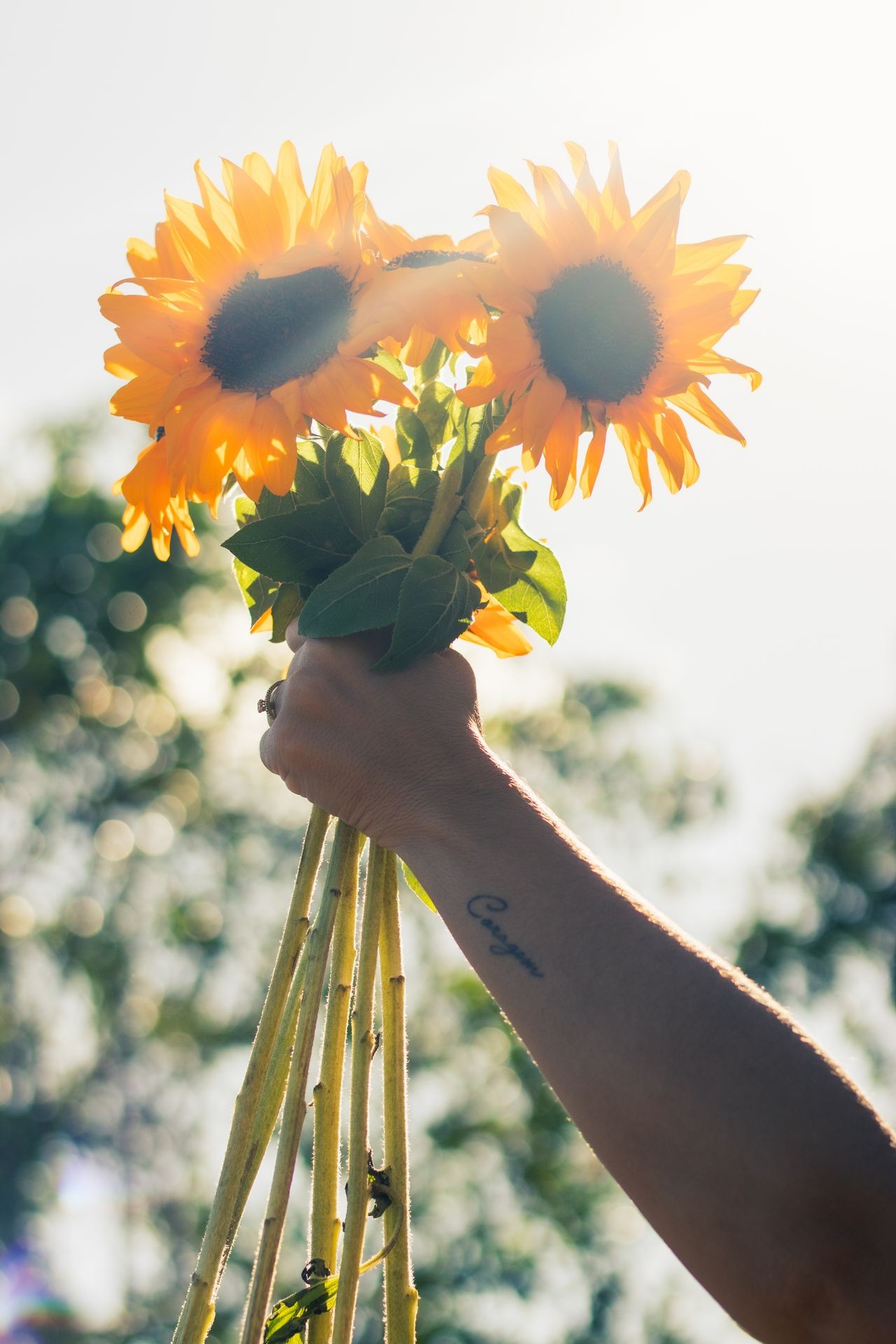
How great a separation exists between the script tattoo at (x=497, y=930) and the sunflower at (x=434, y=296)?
0.76 meters

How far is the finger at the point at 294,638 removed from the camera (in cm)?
174

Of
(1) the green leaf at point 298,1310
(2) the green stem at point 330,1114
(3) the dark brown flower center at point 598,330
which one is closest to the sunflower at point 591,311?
(3) the dark brown flower center at point 598,330

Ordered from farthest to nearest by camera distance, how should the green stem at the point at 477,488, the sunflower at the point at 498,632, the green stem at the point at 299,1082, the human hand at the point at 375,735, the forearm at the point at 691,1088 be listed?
the sunflower at the point at 498,632 → the green stem at the point at 477,488 → the human hand at the point at 375,735 → the green stem at the point at 299,1082 → the forearm at the point at 691,1088

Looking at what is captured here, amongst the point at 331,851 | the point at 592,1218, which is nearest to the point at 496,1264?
the point at 592,1218

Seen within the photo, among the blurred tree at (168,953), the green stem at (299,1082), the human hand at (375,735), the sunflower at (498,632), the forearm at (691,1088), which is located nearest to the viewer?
the forearm at (691,1088)

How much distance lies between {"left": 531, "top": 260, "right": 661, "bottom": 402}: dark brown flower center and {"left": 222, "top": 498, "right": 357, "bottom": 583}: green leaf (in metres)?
0.40

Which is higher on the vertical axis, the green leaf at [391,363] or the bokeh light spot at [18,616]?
the bokeh light spot at [18,616]

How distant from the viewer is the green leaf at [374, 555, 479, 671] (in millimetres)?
1570

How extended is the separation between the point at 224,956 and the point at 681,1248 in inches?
722

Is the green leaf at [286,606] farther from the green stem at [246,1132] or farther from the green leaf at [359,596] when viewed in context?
the green stem at [246,1132]

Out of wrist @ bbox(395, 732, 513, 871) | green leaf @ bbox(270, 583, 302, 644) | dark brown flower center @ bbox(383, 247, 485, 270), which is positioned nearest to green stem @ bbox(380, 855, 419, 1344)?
wrist @ bbox(395, 732, 513, 871)

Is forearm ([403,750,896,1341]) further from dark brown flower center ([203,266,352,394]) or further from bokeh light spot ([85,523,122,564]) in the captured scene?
bokeh light spot ([85,523,122,564])

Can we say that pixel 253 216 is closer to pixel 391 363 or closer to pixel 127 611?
pixel 391 363

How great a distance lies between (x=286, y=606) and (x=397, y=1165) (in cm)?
84
